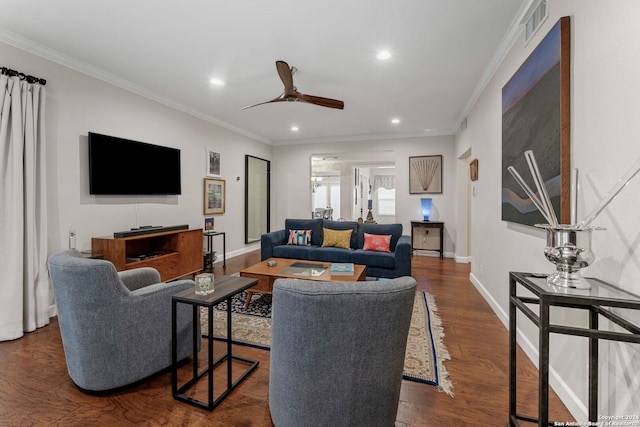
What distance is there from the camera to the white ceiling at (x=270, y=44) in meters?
2.24

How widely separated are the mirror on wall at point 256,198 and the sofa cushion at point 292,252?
6.46 feet

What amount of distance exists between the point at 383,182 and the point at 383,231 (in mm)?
7010

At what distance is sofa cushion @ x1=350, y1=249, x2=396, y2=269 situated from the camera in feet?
13.1

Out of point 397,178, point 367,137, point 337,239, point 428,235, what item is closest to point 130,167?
point 337,239

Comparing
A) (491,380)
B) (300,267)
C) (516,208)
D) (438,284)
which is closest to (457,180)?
(438,284)

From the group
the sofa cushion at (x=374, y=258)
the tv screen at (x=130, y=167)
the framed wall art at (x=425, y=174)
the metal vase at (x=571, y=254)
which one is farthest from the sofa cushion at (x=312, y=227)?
the metal vase at (x=571, y=254)

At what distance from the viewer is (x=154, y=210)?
4090mm

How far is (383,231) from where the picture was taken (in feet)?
14.8

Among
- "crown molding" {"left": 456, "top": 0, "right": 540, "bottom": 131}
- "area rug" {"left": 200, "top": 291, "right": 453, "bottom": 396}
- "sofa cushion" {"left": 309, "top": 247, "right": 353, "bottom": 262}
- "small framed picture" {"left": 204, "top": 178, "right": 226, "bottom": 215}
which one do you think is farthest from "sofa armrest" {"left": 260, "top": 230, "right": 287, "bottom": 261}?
"crown molding" {"left": 456, "top": 0, "right": 540, "bottom": 131}

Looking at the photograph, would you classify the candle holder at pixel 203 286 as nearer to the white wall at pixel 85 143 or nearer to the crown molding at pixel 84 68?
the white wall at pixel 85 143

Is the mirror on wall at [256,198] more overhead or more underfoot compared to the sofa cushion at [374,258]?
more overhead

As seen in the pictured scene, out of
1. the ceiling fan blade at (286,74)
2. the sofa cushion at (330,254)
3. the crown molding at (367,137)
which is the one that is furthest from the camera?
the crown molding at (367,137)

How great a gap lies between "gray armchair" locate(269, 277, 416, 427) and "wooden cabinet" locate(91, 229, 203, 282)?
2789 mm

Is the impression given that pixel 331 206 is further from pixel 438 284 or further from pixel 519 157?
pixel 519 157
